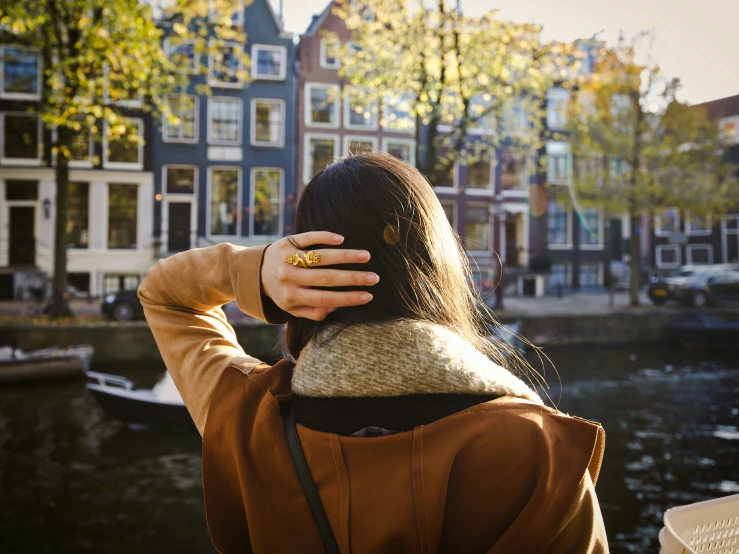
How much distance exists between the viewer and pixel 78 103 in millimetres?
9148

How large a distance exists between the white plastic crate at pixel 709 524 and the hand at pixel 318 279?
0.74 metres

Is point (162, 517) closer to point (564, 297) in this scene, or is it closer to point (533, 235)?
point (564, 297)

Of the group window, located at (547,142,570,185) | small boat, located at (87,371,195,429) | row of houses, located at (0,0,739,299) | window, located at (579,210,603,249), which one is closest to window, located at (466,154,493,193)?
row of houses, located at (0,0,739,299)

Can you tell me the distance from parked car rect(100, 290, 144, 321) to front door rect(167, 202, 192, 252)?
14.9ft

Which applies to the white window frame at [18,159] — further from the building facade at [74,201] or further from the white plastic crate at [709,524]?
the white plastic crate at [709,524]

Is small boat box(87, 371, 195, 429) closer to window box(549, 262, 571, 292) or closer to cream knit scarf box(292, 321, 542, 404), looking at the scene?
cream knit scarf box(292, 321, 542, 404)

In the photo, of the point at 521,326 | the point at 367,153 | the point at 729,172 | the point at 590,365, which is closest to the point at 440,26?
the point at 521,326

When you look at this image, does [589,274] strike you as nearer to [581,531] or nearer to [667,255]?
[667,255]

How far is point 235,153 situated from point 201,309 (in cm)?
1465

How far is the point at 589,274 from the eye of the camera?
18.5 meters

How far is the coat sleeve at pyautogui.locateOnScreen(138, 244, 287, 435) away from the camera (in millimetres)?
827

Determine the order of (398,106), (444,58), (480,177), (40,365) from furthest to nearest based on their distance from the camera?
(480,177)
(398,106)
(444,58)
(40,365)

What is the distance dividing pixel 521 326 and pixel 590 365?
1.42 metres

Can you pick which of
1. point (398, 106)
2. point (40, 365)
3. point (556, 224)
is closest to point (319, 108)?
point (398, 106)
